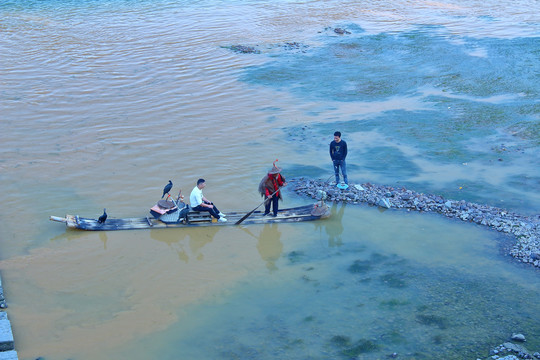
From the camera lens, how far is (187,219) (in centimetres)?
1255

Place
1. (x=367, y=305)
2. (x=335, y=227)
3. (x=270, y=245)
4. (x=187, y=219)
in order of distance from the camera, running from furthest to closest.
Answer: (x=335, y=227) < (x=187, y=219) < (x=270, y=245) < (x=367, y=305)

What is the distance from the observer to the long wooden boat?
1227cm

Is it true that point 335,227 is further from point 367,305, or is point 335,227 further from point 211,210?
point 367,305

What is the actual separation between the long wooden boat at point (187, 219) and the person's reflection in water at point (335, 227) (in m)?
0.29

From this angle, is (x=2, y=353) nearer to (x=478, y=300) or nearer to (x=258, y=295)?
(x=258, y=295)

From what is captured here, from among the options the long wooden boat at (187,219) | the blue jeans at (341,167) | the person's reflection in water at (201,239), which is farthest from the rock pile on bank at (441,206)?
the person's reflection in water at (201,239)

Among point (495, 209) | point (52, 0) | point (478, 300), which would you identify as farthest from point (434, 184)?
point (52, 0)

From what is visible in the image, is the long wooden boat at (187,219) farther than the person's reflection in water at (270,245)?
Yes

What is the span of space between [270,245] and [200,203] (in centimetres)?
192

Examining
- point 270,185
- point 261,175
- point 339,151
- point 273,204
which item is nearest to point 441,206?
point 339,151

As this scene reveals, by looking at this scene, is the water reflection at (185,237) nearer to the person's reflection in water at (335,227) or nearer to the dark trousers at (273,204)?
the dark trousers at (273,204)

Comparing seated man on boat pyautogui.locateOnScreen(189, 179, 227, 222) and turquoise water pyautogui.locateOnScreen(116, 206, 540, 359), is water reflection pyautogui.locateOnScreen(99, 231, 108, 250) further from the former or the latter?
turquoise water pyautogui.locateOnScreen(116, 206, 540, 359)

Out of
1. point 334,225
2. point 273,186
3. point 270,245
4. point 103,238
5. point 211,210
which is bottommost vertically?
point 270,245

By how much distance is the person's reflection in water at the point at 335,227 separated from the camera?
1225 cm
